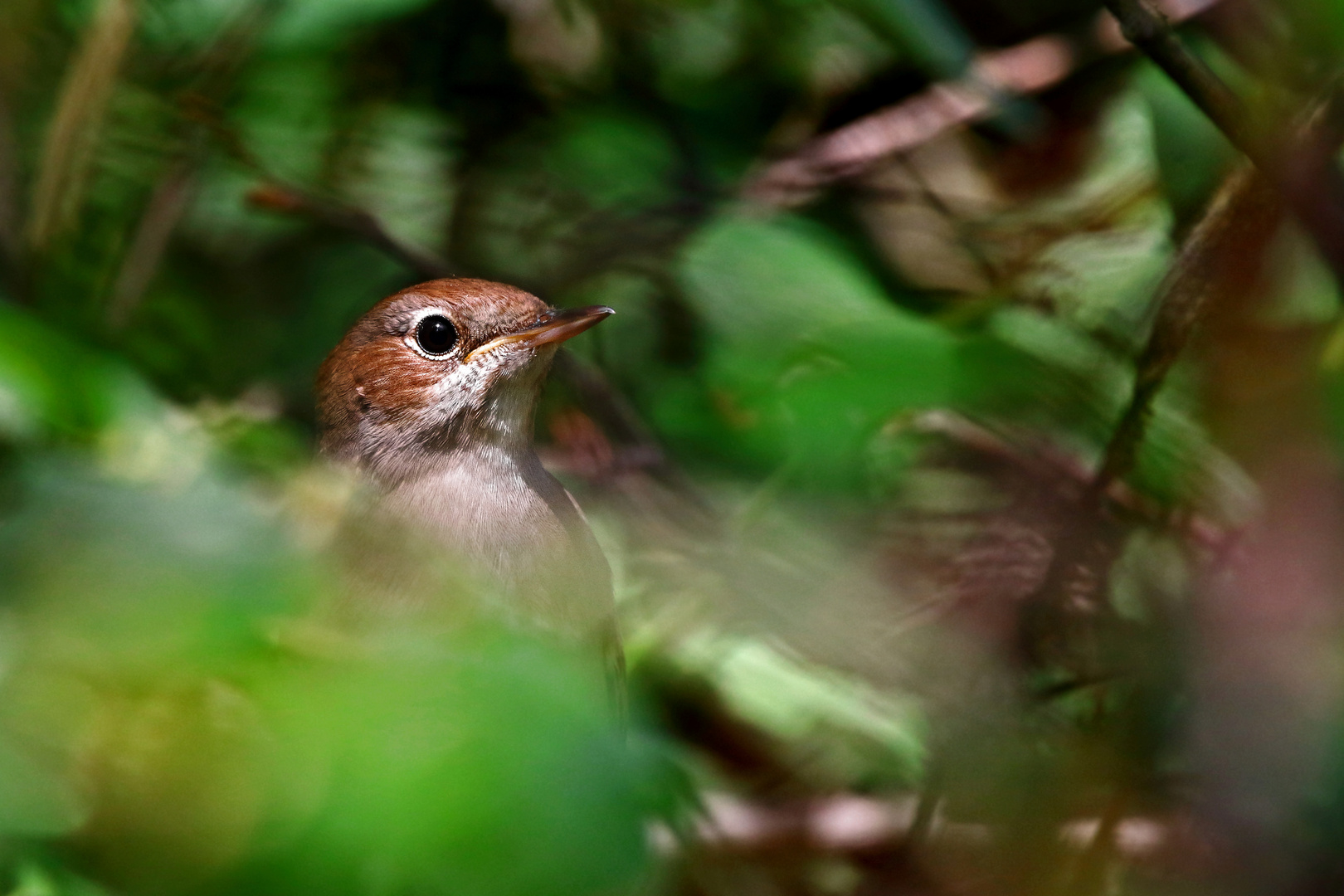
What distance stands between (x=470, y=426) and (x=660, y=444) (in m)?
0.94

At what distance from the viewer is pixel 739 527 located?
2.43 meters

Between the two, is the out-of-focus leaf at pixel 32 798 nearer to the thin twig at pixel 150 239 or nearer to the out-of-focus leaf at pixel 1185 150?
the out-of-focus leaf at pixel 1185 150

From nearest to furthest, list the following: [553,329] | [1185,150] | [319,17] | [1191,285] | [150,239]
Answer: [1191,285] < [1185,150] < [553,329] < [319,17] < [150,239]

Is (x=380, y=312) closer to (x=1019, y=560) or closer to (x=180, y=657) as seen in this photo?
(x=1019, y=560)

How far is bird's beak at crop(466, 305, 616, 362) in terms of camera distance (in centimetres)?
243

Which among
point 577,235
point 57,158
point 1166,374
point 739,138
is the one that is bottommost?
point 1166,374

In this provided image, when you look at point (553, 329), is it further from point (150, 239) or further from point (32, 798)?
point (32, 798)

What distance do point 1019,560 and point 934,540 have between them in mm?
251

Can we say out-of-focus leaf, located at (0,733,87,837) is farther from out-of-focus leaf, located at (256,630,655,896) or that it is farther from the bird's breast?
the bird's breast

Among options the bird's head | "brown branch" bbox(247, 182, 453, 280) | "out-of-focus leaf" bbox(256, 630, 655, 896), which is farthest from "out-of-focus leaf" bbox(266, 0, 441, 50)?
"out-of-focus leaf" bbox(256, 630, 655, 896)

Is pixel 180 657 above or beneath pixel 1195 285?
beneath

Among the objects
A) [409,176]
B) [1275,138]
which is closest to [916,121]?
[409,176]

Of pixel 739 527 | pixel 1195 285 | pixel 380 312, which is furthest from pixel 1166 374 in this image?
pixel 380 312

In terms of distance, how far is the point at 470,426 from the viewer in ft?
8.33
